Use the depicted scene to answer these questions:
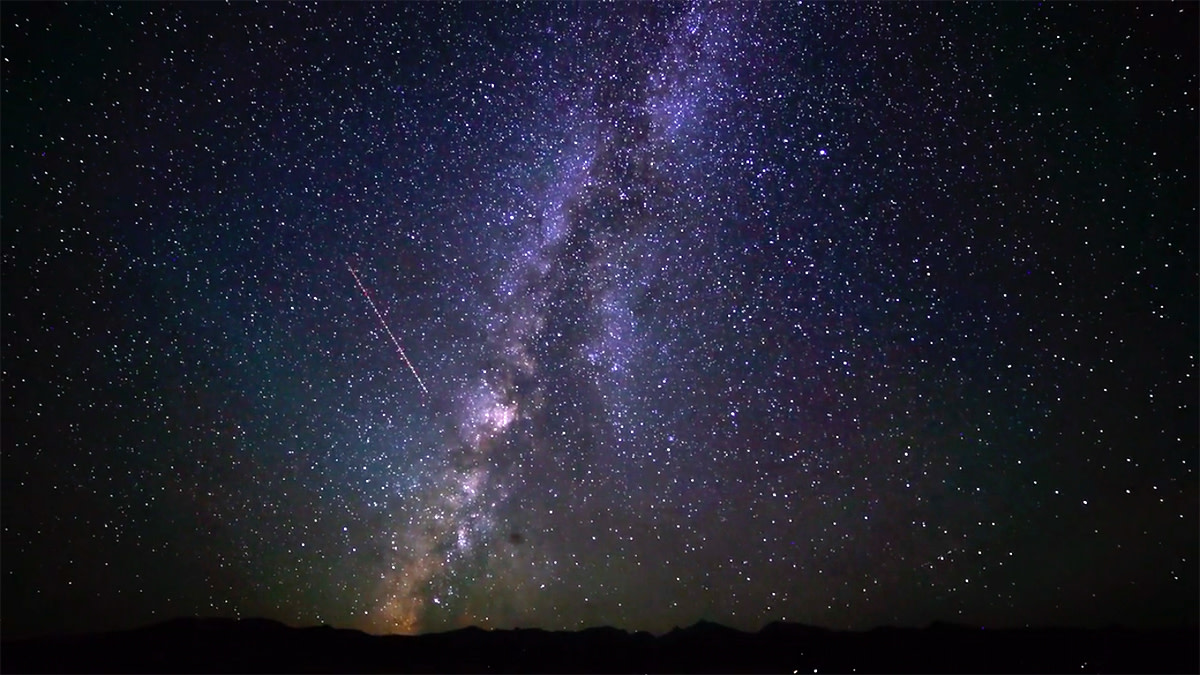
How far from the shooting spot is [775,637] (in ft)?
63.4

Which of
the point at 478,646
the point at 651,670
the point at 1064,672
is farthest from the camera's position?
the point at 478,646

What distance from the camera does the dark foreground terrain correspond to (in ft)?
43.0

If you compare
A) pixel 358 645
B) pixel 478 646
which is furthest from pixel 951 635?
pixel 358 645

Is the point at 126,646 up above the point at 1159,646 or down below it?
above

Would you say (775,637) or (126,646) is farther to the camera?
(775,637)

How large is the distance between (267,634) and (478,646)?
4895mm

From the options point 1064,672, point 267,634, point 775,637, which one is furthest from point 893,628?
point 267,634

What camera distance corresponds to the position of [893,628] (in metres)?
19.7

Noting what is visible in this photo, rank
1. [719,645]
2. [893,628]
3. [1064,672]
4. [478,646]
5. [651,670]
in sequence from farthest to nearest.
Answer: [893,628], [719,645], [478,646], [651,670], [1064,672]

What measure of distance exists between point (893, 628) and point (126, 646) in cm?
1914

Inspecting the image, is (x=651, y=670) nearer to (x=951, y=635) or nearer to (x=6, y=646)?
(x=951, y=635)

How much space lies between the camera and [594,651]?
57.6 feet

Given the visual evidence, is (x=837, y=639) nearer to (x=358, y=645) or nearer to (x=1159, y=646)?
(x=1159, y=646)

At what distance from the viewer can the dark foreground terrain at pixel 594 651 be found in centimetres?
1312
